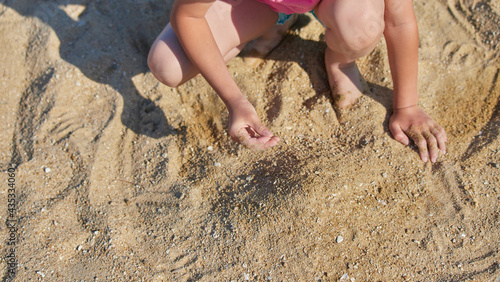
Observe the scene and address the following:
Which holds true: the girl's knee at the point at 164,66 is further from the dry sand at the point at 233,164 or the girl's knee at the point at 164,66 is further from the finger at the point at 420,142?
the finger at the point at 420,142

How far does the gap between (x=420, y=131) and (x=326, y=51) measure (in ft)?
2.07

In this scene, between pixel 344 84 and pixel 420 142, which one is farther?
pixel 344 84

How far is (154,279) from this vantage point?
1564 millimetres

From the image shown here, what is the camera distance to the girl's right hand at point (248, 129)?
1583mm

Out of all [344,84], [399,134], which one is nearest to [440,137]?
A: [399,134]

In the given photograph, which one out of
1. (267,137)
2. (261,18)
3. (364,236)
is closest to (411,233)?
(364,236)

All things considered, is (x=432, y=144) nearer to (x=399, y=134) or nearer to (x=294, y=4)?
(x=399, y=134)

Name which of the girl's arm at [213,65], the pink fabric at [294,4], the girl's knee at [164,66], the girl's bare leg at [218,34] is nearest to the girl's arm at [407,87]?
the pink fabric at [294,4]

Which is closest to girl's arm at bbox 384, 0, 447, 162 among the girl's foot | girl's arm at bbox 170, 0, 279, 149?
the girl's foot

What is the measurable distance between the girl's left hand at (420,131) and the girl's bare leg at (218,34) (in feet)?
2.64

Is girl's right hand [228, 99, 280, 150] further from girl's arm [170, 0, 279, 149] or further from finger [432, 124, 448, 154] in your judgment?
finger [432, 124, 448, 154]

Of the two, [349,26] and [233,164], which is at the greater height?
[349,26]

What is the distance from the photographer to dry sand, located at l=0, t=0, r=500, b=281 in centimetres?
160

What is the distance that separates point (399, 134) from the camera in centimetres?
188
